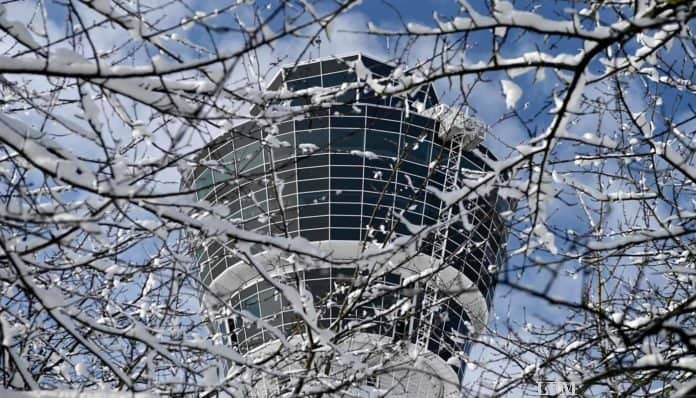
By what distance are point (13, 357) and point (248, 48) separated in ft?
6.75

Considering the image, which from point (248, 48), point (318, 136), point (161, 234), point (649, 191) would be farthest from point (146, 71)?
point (318, 136)

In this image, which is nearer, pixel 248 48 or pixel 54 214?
pixel 248 48

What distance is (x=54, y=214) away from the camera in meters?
4.02

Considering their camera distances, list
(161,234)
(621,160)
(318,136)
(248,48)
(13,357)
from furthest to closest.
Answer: (318,136) < (621,160) < (161,234) < (13,357) < (248,48)

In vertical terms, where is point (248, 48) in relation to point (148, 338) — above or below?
above

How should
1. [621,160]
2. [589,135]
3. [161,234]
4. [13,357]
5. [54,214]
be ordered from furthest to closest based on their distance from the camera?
[621,160] < [589,135] < [161,234] < [13,357] < [54,214]

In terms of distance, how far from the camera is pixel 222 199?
5645mm

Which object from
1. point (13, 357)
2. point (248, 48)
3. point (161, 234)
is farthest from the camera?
point (161, 234)

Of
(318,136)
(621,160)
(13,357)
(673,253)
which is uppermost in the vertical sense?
(318,136)

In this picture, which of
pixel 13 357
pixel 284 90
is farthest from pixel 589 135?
pixel 13 357

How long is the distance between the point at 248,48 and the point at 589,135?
100 inches

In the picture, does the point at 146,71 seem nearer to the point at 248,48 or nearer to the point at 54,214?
the point at 248,48

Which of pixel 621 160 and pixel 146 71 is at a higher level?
pixel 621 160

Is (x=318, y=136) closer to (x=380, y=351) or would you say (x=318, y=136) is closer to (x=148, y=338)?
(x=380, y=351)
